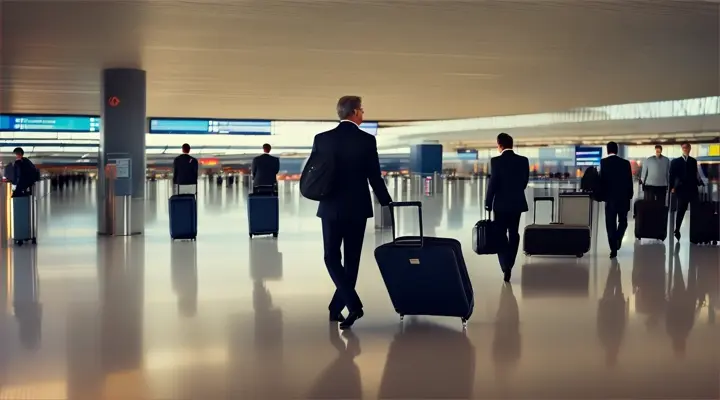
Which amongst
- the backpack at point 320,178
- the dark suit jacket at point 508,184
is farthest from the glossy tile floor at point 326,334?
the backpack at point 320,178

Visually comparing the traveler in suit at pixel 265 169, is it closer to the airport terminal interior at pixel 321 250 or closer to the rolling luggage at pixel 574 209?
the airport terminal interior at pixel 321 250

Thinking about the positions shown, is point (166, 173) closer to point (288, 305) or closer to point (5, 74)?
point (5, 74)

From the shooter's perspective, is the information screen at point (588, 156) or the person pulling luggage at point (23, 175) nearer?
the person pulling luggage at point (23, 175)

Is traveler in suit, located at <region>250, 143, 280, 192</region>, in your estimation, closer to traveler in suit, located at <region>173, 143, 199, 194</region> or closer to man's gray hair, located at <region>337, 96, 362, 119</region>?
traveler in suit, located at <region>173, 143, 199, 194</region>

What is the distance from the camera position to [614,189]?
36.9ft

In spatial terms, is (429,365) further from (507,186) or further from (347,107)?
(507,186)

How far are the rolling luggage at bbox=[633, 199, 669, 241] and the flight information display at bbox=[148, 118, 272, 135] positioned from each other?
77.0 feet

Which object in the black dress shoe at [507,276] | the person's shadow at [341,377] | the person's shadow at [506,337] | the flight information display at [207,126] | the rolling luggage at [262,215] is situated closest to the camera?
the person's shadow at [341,377]

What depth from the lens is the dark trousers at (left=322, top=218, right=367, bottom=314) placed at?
616 centimetres

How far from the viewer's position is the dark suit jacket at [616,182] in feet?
36.8

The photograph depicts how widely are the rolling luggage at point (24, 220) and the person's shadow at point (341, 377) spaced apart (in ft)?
29.3

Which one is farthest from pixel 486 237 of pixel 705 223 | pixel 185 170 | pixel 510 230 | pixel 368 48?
pixel 185 170

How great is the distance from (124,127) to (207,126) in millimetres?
19293

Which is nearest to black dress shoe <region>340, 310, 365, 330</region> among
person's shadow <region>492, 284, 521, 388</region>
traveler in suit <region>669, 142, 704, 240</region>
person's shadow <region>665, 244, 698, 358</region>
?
person's shadow <region>492, 284, 521, 388</region>
